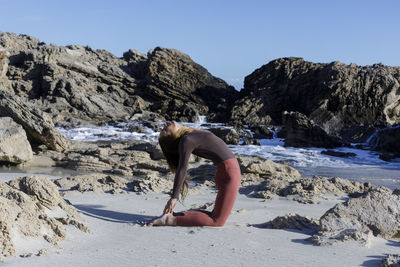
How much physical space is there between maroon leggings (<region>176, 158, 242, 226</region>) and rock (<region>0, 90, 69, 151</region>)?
24.1 feet

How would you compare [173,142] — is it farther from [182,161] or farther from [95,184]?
[95,184]

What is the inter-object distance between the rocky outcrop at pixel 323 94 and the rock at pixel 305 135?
8.48 m

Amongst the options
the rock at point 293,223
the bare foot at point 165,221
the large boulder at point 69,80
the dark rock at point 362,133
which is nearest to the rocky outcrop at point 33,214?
the bare foot at point 165,221

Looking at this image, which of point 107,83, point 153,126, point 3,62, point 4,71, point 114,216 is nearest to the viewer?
point 114,216

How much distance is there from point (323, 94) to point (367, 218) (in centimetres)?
2758

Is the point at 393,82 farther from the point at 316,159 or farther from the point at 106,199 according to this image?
the point at 106,199

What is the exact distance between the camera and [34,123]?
10.2 meters

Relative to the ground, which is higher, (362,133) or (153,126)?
(362,133)

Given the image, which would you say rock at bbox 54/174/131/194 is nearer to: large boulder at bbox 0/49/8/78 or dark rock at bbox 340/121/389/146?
dark rock at bbox 340/121/389/146

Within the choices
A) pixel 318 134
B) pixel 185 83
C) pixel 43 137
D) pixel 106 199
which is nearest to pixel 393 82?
pixel 318 134

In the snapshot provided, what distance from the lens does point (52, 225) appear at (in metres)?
3.23

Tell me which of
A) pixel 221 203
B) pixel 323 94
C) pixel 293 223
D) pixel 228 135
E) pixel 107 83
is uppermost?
pixel 107 83

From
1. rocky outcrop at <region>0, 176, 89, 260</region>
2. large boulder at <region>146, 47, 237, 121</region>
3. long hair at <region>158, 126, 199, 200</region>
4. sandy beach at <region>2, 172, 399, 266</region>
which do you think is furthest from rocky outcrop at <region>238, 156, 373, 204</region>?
large boulder at <region>146, 47, 237, 121</region>

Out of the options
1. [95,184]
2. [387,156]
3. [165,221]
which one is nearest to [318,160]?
[387,156]
